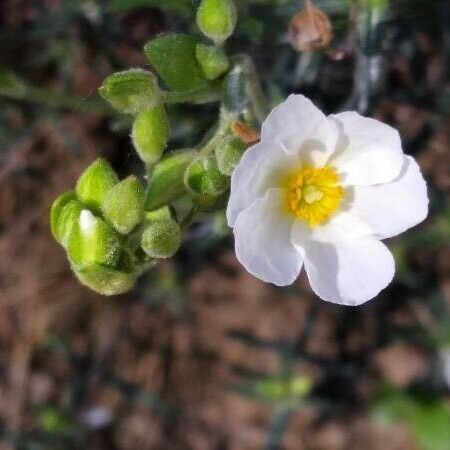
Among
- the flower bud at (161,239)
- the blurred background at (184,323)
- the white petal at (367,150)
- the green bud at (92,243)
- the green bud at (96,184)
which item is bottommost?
the blurred background at (184,323)

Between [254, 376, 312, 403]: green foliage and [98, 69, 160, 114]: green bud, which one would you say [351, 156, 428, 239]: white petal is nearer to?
[98, 69, 160, 114]: green bud

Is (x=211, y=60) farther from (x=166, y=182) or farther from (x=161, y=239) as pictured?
(x=161, y=239)

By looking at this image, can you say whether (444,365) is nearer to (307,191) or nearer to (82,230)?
(307,191)

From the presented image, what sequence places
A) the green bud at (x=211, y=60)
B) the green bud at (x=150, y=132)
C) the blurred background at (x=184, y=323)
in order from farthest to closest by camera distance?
the blurred background at (x=184, y=323), the green bud at (x=211, y=60), the green bud at (x=150, y=132)

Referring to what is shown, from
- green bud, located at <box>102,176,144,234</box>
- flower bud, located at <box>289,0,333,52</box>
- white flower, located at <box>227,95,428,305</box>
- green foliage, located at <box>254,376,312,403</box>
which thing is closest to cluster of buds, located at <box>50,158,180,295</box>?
green bud, located at <box>102,176,144,234</box>

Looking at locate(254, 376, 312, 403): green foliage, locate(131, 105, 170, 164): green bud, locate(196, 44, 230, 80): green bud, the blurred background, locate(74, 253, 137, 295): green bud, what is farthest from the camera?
locate(254, 376, 312, 403): green foliage

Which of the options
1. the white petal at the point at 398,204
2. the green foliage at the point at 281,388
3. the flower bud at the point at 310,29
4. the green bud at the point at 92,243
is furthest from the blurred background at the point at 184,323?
the green bud at the point at 92,243

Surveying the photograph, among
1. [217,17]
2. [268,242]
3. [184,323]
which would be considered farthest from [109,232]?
[184,323]

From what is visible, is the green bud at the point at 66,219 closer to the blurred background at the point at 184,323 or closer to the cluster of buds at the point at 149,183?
the cluster of buds at the point at 149,183
